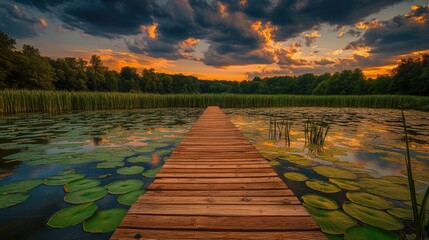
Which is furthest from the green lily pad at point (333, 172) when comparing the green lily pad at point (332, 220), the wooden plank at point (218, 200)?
the wooden plank at point (218, 200)

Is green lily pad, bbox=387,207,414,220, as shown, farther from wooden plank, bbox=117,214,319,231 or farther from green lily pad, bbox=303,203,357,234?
wooden plank, bbox=117,214,319,231

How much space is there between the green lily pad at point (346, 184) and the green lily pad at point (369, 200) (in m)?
0.18

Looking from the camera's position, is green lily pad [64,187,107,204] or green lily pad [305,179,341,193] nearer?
green lily pad [64,187,107,204]

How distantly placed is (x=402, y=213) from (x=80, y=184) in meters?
3.55

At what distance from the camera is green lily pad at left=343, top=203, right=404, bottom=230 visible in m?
1.78

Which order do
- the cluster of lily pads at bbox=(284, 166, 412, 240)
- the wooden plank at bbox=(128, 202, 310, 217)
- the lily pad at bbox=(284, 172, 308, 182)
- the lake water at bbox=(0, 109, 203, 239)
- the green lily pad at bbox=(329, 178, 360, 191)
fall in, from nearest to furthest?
the wooden plank at bbox=(128, 202, 310, 217) → the cluster of lily pads at bbox=(284, 166, 412, 240) → the lake water at bbox=(0, 109, 203, 239) → the green lily pad at bbox=(329, 178, 360, 191) → the lily pad at bbox=(284, 172, 308, 182)

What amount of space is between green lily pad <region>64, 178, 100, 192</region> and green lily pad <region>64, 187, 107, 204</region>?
11 centimetres

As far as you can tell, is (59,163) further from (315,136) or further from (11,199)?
(315,136)

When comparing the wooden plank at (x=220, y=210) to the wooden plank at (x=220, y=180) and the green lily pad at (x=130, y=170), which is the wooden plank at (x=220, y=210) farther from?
the green lily pad at (x=130, y=170)

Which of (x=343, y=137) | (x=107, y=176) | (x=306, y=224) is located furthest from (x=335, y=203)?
(x=343, y=137)

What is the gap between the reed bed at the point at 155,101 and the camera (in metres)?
12.7

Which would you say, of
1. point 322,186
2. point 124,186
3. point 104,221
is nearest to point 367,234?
point 322,186

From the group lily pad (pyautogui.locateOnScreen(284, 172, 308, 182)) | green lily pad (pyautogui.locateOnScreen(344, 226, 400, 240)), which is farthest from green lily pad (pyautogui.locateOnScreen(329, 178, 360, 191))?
green lily pad (pyautogui.locateOnScreen(344, 226, 400, 240))

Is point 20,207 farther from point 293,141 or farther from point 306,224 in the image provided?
point 293,141
